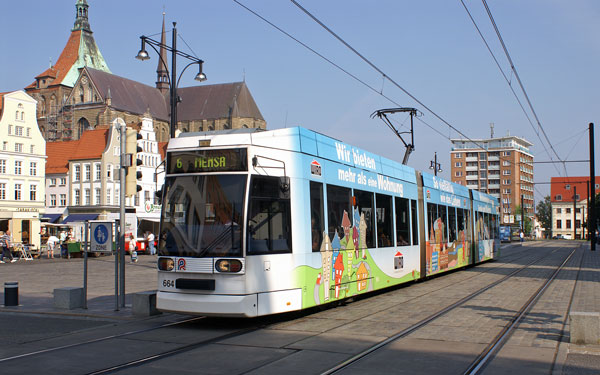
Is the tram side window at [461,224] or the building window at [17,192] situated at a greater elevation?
the building window at [17,192]

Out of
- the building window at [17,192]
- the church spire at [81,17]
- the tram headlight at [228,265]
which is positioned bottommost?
the tram headlight at [228,265]

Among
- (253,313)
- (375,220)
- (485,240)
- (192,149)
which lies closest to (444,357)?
(253,313)

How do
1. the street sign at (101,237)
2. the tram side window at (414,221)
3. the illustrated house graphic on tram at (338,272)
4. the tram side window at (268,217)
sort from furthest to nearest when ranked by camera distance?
1. the tram side window at (414,221)
2. the street sign at (101,237)
3. the illustrated house graphic on tram at (338,272)
4. the tram side window at (268,217)

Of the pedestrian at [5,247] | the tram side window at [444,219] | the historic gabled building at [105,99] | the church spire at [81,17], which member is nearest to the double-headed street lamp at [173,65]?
the tram side window at [444,219]

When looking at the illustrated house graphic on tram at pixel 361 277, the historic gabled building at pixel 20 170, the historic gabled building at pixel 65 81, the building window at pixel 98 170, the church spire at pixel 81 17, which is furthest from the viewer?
the church spire at pixel 81 17

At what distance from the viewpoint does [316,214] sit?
37.1ft

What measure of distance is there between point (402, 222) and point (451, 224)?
5.77m

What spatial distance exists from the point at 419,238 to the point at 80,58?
112 m

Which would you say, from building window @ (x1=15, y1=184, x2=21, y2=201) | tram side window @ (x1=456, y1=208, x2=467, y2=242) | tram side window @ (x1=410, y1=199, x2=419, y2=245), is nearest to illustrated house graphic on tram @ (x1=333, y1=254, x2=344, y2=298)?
tram side window @ (x1=410, y1=199, x2=419, y2=245)

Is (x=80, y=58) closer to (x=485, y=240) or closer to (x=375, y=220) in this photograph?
(x=485, y=240)

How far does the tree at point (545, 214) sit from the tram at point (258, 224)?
142 metres

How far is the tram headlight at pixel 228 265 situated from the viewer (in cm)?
962

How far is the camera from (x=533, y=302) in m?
13.8

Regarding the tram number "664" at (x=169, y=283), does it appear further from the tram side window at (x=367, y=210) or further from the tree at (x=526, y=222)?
the tree at (x=526, y=222)
